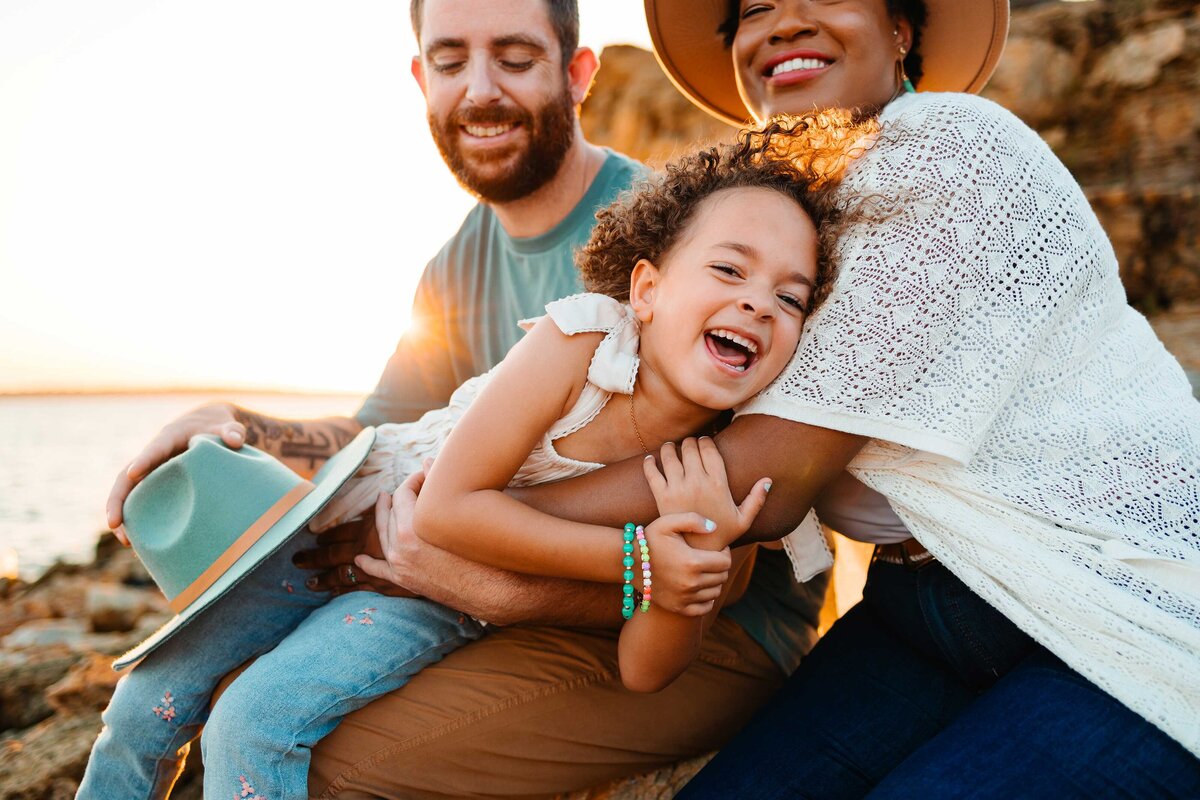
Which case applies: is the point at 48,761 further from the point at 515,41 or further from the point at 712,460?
the point at 515,41

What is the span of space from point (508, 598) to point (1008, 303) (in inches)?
55.9

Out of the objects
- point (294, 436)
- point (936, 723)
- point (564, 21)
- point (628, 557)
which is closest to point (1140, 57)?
point (564, 21)

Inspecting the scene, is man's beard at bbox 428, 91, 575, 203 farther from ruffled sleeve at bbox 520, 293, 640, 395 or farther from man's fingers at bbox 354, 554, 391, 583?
man's fingers at bbox 354, 554, 391, 583

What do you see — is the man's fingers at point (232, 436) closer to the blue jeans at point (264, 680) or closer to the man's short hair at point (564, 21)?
the blue jeans at point (264, 680)

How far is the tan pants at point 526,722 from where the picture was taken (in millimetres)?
2244

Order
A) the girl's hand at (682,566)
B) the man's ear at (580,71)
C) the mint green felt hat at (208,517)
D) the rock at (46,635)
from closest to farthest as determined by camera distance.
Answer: the girl's hand at (682,566)
the mint green felt hat at (208,517)
the man's ear at (580,71)
the rock at (46,635)

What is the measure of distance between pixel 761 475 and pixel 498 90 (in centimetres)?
216

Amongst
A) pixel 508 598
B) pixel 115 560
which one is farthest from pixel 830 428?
pixel 115 560

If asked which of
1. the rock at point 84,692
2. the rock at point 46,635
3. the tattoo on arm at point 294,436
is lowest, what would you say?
the rock at point 46,635

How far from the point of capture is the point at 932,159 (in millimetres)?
1846

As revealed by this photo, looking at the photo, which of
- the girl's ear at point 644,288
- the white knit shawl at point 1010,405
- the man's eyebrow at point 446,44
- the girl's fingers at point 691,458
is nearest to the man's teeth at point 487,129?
the man's eyebrow at point 446,44

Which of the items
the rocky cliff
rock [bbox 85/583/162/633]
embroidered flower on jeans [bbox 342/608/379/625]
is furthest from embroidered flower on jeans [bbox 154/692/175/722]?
the rocky cliff

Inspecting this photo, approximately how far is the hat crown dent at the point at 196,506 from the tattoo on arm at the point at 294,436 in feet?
1.72

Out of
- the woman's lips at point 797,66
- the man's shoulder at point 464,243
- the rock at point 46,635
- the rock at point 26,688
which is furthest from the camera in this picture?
the rock at point 46,635
